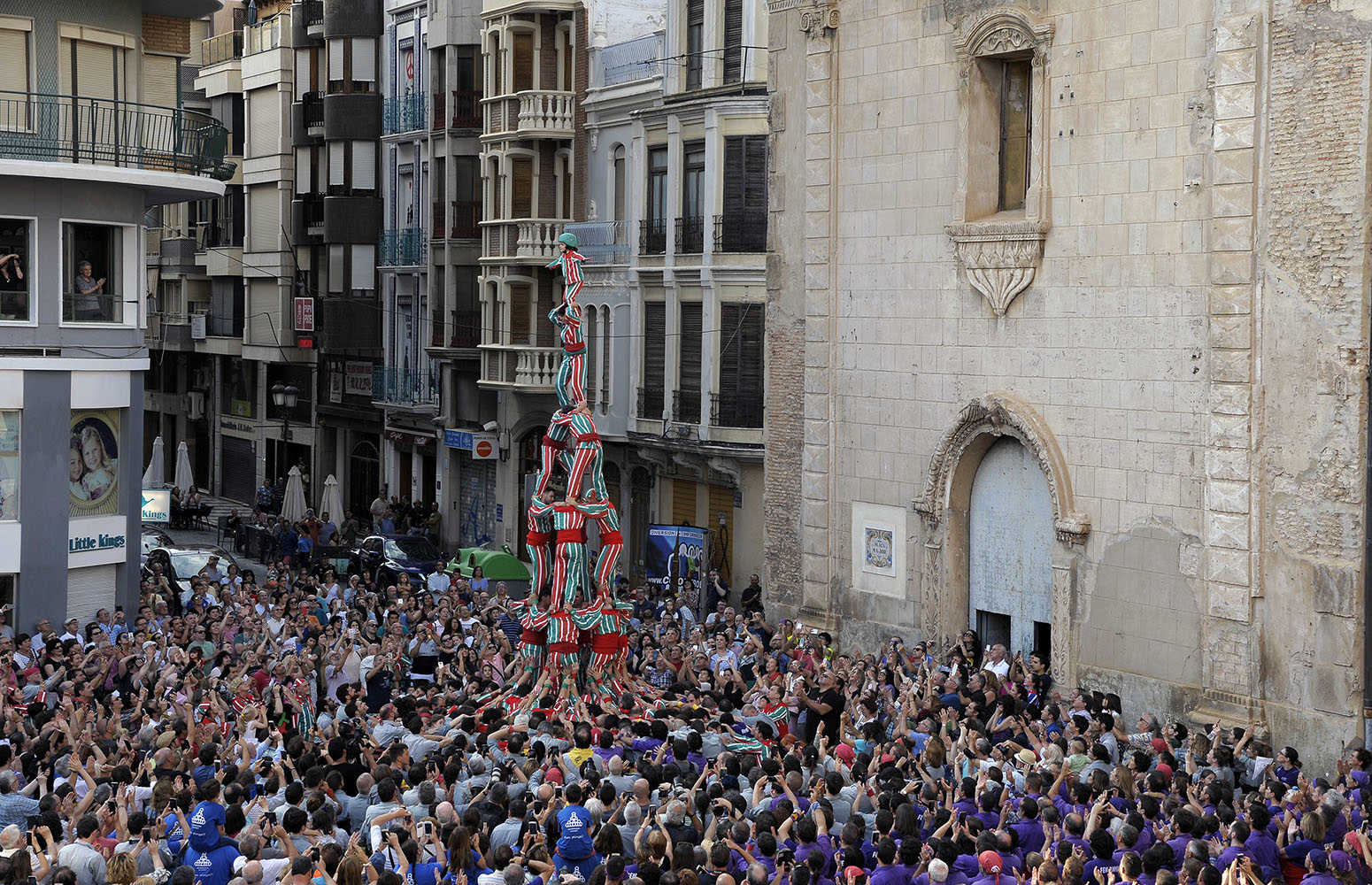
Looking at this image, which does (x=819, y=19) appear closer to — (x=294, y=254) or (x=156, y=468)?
(x=156, y=468)

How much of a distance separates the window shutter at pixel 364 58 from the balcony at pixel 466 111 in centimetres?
591

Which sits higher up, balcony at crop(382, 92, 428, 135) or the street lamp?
balcony at crop(382, 92, 428, 135)

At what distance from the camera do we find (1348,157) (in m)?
20.3

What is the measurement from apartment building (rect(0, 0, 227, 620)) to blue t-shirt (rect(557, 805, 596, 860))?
15876 mm

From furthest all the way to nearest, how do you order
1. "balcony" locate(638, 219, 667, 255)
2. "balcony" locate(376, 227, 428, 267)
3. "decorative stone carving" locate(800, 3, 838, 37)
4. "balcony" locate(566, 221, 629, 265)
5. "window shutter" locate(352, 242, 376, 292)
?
"window shutter" locate(352, 242, 376, 292)
"balcony" locate(376, 227, 428, 267)
"balcony" locate(566, 221, 629, 265)
"balcony" locate(638, 219, 667, 255)
"decorative stone carving" locate(800, 3, 838, 37)

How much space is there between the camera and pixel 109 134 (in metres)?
28.5

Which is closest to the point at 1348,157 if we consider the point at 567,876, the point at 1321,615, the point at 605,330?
the point at 1321,615

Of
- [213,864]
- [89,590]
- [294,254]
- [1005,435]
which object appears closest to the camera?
[213,864]

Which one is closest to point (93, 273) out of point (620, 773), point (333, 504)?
point (333, 504)

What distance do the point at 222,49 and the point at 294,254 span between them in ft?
35.3

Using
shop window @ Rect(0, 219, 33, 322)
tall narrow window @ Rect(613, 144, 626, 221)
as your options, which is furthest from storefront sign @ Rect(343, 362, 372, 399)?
shop window @ Rect(0, 219, 33, 322)

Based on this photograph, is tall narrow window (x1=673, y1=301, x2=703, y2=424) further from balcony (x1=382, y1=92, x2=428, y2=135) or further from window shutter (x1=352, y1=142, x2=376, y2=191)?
window shutter (x1=352, y1=142, x2=376, y2=191)

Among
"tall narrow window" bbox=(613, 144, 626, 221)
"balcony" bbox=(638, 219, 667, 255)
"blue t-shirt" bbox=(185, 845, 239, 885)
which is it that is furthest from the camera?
"tall narrow window" bbox=(613, 144, 626, 221)

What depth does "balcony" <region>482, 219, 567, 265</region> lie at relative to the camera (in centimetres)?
4291
